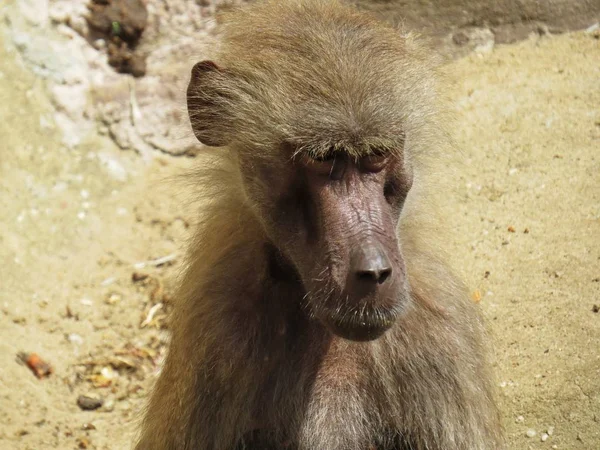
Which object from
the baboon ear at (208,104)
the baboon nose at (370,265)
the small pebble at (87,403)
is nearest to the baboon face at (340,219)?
the baboon nose at (370,265)

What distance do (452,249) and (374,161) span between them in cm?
230

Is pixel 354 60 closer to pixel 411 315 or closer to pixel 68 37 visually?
pixel 411 315

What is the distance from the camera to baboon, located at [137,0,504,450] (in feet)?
11.8

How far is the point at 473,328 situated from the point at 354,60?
138 centimetres

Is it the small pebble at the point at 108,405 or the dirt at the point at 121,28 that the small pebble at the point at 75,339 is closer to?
the small pebble at the point at 108,405

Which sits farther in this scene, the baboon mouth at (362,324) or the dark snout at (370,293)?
the baboon mouth at (362,324)

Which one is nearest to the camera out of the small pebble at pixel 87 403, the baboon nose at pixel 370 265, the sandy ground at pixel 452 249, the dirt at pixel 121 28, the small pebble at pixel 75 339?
the baboon nose at pixel 370 265

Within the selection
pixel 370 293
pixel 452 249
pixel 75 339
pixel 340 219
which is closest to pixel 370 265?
pixel 370 293

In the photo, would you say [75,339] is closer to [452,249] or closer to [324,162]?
[452,249]

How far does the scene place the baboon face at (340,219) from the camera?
3438 millimetres

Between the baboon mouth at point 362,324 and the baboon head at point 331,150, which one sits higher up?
the baboon head at point 331,150

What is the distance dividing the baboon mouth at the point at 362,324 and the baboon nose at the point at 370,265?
0.50ft

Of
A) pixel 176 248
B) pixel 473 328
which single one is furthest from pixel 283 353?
pixel 176 248

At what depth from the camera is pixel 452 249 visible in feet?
19.0
